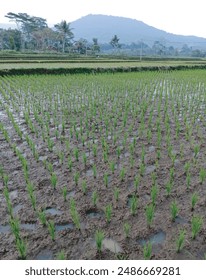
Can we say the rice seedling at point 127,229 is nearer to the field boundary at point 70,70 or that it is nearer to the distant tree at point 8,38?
the field boundary at point 70,70

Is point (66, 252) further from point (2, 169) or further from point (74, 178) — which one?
point (2, 169)

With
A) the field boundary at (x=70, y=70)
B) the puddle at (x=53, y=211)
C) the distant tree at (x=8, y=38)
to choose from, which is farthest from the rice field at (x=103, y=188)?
the distant tree at (x=8, y=38)

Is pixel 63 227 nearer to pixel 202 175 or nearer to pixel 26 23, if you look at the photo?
pixel 202 175

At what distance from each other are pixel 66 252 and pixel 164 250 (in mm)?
780

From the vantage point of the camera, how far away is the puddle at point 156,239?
236 centimetres

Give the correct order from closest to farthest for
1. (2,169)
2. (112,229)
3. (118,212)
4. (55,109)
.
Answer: (112,229) < (118,212) < (2,169) < (55,109)

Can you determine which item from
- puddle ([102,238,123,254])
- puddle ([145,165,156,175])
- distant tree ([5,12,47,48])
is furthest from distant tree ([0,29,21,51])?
puddle ([102,238,123,254])

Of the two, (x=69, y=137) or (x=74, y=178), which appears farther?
(x=69, y=137)

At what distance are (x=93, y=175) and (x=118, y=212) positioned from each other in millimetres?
872

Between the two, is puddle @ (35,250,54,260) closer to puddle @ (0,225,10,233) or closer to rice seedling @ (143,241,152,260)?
puddle @ (0,225,10,233)

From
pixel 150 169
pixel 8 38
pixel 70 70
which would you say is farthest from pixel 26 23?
pixel 150 169
